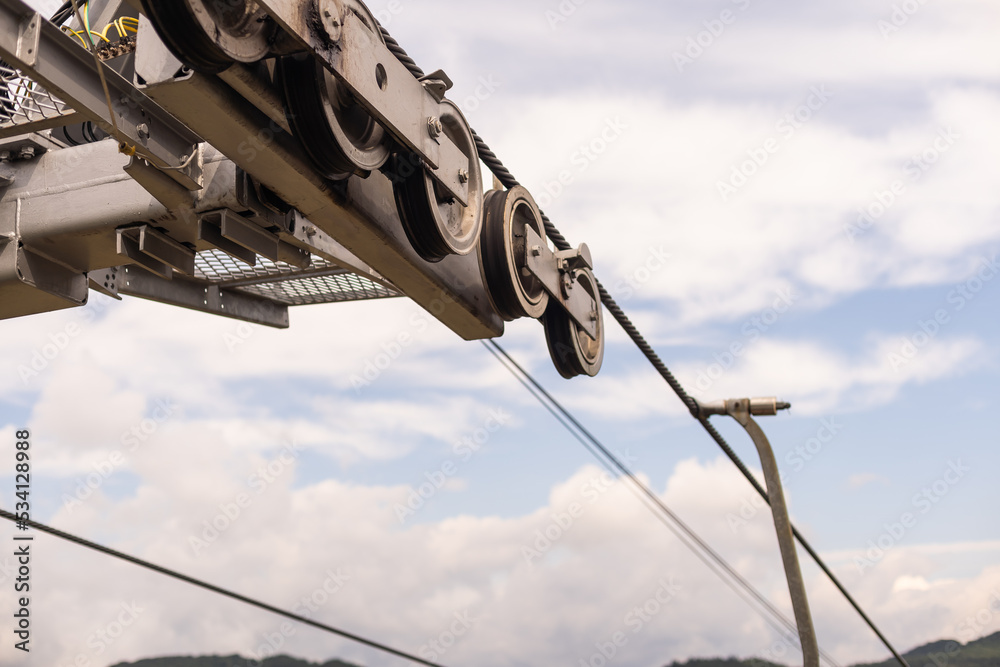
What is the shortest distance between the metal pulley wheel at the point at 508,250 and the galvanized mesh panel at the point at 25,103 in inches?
71.5

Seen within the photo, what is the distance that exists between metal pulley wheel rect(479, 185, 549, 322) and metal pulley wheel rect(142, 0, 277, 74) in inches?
71.0

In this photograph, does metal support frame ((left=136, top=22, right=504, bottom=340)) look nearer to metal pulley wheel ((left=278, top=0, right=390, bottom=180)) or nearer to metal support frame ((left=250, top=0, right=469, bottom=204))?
metal pulley wheel ((left=278, top=0, right=390, bottom=180))

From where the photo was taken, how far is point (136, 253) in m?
3.81

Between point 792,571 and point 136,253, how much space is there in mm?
4658

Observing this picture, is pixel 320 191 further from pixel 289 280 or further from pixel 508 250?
→ pixel 289 280

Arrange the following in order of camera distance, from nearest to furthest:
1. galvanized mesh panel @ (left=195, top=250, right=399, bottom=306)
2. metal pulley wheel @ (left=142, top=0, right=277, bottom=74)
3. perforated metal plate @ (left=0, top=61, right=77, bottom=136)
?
1. metal pulley wheel @ (left=142, top=0, right=277, bottom=74)
2. perforated metal plate @ (left=0, top=61, right=77, bottom=136)
3. galvanized mesh panel @ (left=195, top=250, right=399, bottom=306)

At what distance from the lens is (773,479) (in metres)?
6.69

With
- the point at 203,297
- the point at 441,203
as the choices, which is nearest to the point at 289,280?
the point at 203,297

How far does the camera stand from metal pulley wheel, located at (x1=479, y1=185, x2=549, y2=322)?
14.6 feet

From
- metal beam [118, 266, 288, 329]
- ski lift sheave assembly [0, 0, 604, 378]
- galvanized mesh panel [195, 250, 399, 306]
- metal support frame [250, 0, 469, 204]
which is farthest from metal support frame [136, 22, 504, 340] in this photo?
metal beam [118, 266, 288, 329]

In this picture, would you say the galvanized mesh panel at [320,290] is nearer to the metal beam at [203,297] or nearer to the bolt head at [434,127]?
the metal beam at [203,297]

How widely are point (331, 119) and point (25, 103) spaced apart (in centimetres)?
131

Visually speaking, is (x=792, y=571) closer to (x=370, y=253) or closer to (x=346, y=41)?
(x=370, y=253)

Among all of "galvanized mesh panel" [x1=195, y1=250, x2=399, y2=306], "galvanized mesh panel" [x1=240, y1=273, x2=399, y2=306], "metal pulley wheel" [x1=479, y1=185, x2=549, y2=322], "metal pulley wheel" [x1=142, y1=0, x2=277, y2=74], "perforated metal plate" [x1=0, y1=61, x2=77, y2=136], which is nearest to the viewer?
"metal pulley wheel" [x1=142, y1=0, x2=277, y2=74]
